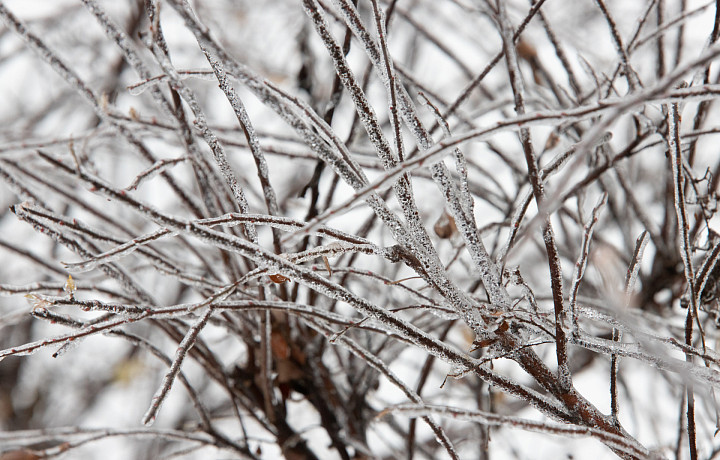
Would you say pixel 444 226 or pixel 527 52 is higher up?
pixel 527 52

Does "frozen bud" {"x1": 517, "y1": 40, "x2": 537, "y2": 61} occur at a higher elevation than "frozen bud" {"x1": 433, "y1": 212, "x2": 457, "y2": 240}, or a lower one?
higher

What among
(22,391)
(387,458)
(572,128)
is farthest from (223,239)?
(22,391)

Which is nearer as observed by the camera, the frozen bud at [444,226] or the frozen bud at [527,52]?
the frozen bud at [444,226]

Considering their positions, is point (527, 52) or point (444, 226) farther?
point (527, 52)

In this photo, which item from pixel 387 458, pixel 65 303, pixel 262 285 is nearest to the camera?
pixel 65 303

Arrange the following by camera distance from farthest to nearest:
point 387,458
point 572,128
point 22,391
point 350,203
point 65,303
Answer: point 22,391, point 387,458, point 572,128, point 65,303, point 350,203

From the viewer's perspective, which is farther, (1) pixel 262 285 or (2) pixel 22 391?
(2) pixel 22 391

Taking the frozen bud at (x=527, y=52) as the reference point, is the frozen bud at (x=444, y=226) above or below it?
below

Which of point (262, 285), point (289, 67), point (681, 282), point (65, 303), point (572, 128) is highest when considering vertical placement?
point (289, 67)

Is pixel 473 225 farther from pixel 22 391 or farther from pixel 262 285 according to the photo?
pixel 22 391

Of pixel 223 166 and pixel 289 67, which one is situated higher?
pixel 289 67

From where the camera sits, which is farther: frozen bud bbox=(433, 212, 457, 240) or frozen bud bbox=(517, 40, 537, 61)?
frozen bud bbox=(517, 40, 537, 61)
